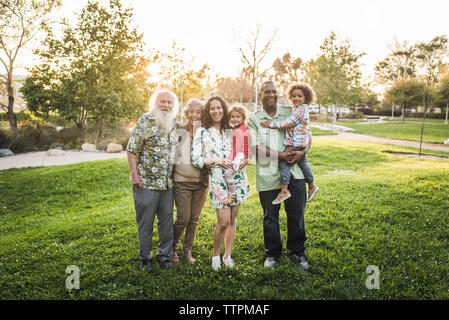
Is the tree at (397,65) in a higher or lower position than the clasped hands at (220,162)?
higher

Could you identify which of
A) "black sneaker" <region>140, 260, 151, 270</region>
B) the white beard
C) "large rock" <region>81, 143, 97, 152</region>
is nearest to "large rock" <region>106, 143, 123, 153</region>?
"large rock" <region>81, 143, 97, 152</region>

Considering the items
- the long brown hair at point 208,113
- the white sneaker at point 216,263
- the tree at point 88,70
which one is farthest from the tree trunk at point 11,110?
the white sneaker at point 216,263

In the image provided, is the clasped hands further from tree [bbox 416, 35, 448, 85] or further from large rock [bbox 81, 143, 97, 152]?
tree [bbox 416, 35, 448, 85]

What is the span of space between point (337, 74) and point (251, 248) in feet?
114

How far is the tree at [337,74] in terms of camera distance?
109ft

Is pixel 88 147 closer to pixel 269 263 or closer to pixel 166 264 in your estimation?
pixel 166 264

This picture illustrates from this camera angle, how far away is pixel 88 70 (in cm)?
1410

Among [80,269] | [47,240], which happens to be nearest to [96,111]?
[47,240]

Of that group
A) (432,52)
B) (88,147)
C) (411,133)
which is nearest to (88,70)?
(88,147)

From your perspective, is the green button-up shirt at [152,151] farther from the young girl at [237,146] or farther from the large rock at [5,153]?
the large rock at [5,153]

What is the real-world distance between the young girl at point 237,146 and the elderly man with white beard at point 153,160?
714 millimetres

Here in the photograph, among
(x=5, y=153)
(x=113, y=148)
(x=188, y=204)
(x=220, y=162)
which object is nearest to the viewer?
(x=220, y=162)

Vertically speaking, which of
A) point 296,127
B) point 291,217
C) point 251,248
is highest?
point 296,127
